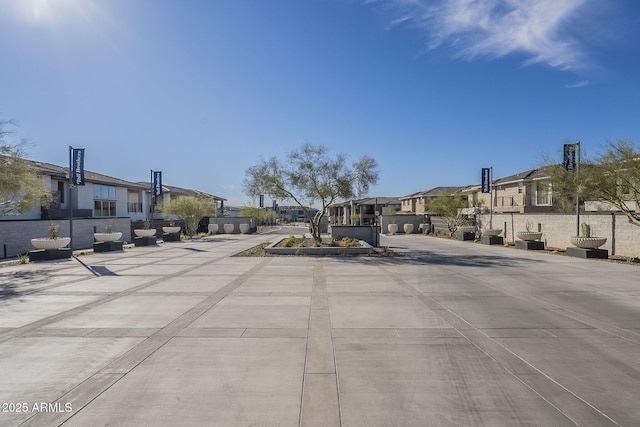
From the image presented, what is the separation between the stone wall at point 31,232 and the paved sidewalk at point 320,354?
1159 centimetres

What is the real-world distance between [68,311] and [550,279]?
12.9 meters

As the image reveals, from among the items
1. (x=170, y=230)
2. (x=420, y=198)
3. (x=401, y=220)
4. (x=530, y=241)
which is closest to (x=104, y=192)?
(x=170, y=230)

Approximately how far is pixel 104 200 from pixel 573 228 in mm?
39032

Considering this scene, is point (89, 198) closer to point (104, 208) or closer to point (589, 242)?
point (104, 208)

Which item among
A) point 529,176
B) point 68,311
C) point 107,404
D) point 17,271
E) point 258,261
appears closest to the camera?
point 107,404

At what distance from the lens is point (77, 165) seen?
19969 millimetres

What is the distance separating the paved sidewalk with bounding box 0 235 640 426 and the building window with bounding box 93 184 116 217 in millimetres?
27180

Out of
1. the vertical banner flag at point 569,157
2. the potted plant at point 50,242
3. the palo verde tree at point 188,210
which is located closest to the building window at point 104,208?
the palo verde tree at point 188,210

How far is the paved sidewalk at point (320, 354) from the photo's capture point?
3506mm

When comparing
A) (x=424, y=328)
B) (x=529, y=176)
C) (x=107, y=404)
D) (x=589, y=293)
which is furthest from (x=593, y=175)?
(x=529, y=176)

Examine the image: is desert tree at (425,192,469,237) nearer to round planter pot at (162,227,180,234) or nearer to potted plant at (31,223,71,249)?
round planter pot at (162,227,180,234)

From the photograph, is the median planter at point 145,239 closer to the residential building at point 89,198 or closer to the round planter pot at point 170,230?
the round planter pot at point 170,230

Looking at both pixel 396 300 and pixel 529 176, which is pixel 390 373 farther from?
pixel 529 176

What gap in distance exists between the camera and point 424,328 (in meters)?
6.05
